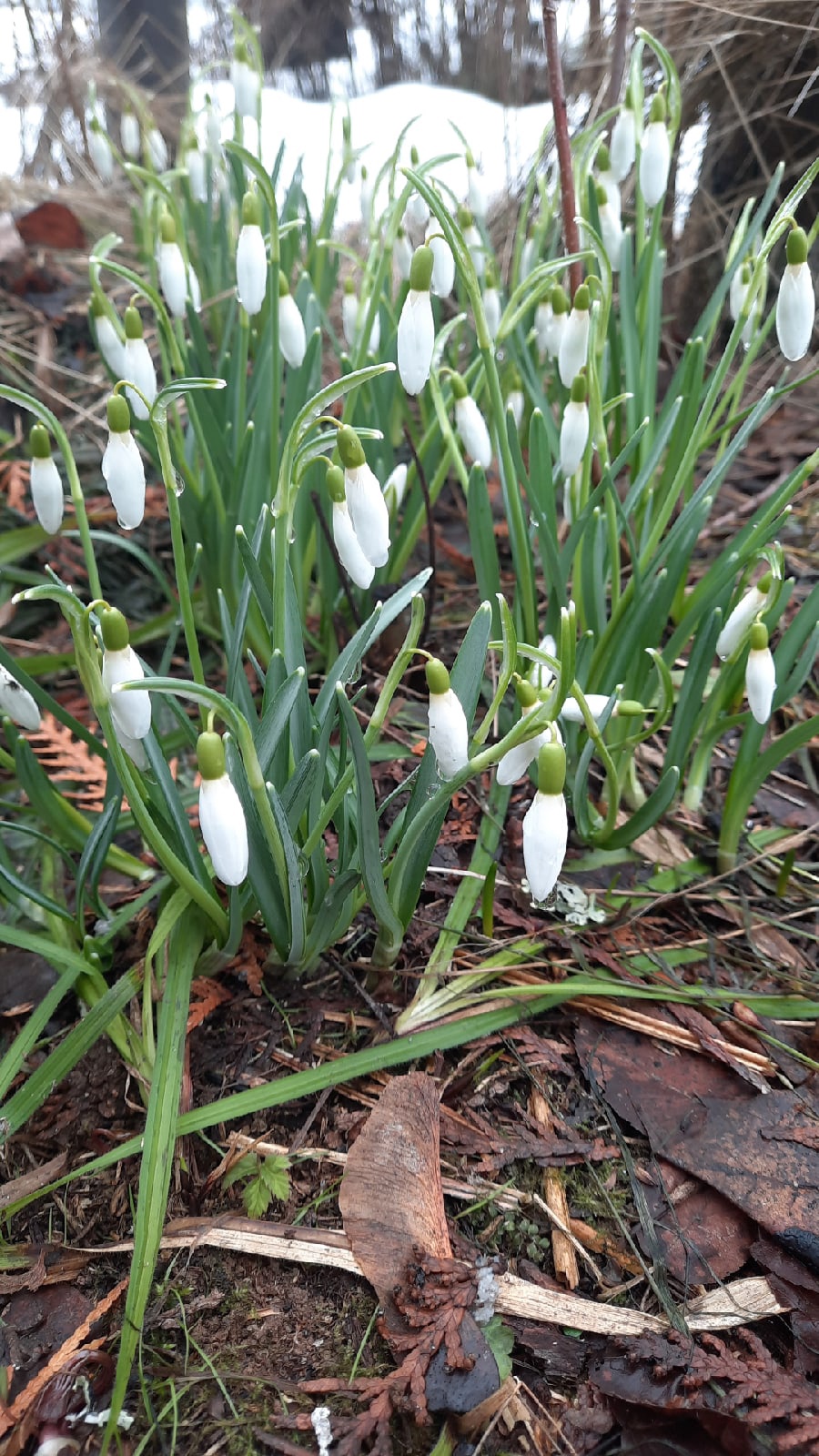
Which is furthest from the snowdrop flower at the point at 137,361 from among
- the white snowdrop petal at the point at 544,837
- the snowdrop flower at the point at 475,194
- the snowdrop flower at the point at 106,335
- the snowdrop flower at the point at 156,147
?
the snowdrop flower at the point at 156,147

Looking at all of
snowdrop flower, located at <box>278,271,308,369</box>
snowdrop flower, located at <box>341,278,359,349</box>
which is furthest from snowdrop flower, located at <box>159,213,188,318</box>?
snowdrop flower, located at <box>341,278,359,349</box>

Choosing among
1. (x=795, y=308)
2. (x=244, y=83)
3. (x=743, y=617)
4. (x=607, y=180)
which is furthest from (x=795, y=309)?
(x=244, y=83)

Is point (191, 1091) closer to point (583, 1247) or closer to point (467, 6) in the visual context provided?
point (583, 1247)

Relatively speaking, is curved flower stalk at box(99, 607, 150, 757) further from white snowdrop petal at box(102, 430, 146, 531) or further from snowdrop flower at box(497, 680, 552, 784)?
snowdrop flower at box(497, 680, 552, 784)

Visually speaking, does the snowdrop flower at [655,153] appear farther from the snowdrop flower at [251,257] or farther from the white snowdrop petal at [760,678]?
the white snowdrop petal at [760,678]

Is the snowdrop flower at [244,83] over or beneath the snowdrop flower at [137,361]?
over

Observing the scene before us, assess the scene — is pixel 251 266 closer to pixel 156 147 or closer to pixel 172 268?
pixel 172 268
